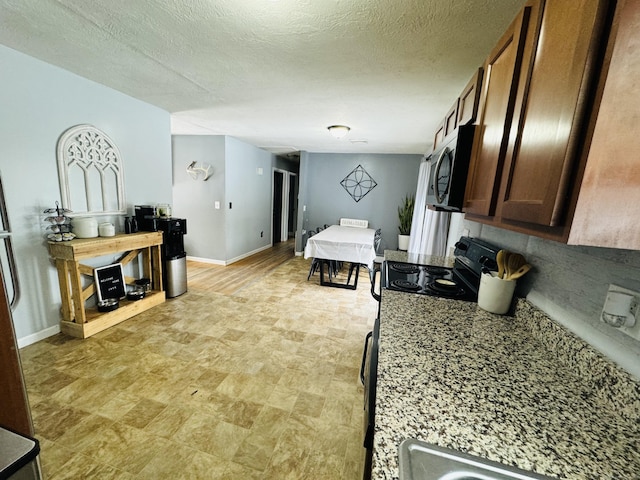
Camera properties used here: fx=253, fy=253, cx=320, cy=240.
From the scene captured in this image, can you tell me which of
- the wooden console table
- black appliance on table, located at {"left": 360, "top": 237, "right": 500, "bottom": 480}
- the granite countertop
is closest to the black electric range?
black appliance on table, located at {"left": 360, "top": 237, "right": 500, "bottom": 480}

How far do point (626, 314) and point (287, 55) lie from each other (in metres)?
2.04

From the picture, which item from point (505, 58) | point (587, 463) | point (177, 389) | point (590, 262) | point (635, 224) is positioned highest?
point (505, 58)

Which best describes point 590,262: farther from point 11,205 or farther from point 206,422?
point 11,205

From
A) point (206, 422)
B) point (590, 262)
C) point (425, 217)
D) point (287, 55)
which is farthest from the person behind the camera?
point (425, 217)

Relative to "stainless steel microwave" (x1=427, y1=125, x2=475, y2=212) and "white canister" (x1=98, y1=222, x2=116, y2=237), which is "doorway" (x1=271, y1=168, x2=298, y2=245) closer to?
"white canister" (x1=98, y1=222, x2=116, y2=237)

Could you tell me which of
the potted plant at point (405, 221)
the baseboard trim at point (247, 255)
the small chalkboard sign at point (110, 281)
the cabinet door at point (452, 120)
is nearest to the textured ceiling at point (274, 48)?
the cabinet door at point (452, 120)

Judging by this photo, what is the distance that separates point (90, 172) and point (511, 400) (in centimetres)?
342

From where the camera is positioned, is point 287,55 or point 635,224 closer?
point 635,224

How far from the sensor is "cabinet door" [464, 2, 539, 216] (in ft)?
2.86

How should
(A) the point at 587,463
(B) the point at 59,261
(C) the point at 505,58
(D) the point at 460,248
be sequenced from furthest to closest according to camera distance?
(B) the point at 59,261 → (D) the point at 460,248 → (C) the point at 505,58 → (A) the point at 587,463

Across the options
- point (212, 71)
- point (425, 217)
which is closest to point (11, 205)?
point (212, 71)

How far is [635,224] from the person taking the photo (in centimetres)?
51

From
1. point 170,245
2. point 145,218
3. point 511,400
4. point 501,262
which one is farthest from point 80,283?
point 501,262

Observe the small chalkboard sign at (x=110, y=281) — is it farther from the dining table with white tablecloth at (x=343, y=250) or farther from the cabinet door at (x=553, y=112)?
the cabinet door at (x=553, y=112)
